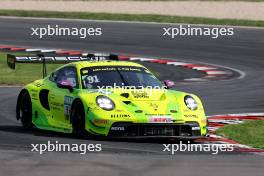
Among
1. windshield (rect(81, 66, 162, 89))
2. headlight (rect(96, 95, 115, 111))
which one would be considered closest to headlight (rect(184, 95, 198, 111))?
windshield (rect(81, 66, 162, 89))

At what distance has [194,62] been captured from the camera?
93.5ft

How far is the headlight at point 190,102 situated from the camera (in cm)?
1451

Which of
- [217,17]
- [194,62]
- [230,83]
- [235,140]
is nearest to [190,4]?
[217,17]

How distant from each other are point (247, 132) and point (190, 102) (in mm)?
1345

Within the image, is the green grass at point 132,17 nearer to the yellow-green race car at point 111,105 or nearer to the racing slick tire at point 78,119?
the yellow-green race car at point 111,105

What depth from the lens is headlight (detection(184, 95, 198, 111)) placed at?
47.6ft

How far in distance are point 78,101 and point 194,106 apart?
171 cm

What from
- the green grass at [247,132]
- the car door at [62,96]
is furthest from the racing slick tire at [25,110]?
the green grass at [247,132]

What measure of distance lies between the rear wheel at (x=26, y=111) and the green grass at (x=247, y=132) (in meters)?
3.06

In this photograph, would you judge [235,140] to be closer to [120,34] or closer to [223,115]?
[223,115]

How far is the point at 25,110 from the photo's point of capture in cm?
1631
